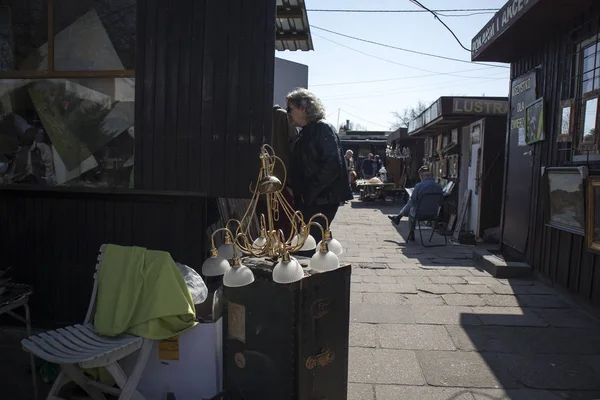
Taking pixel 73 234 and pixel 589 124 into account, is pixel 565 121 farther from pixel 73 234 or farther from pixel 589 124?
pixel 73 234

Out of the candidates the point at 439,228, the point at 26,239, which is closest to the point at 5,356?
the point at 26,239

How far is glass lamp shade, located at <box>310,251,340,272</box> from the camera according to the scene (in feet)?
7.59

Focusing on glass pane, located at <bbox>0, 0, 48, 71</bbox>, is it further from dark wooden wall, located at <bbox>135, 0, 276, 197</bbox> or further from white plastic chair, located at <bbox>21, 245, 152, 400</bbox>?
white plastic chair, located at <bbox>21, 245, 152, 400</bbox>

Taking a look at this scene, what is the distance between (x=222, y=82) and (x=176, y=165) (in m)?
0.72

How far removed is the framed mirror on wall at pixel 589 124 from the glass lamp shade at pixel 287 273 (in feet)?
11.6

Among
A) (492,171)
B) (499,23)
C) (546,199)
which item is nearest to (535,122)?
(546,199)

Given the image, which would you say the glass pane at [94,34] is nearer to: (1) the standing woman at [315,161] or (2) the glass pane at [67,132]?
(2) the glass pane at [67,132]

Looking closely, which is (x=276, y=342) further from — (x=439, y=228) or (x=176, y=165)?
(x=439, y=228)

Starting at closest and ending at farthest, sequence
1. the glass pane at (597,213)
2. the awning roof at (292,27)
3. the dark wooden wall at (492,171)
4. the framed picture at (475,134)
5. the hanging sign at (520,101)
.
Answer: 1. the glass pane at (597,213)
2. the awning roof at (292,27)
3. the hanging sign at (520,101)
4. the dark wooden wall at (492,171)
5. the framed picture at (475,134)

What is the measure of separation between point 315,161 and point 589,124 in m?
2.79

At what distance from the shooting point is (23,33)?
376 cm

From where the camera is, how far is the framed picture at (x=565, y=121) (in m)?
4.72

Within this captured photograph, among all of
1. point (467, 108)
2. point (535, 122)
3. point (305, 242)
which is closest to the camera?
Answer: point (305, 242)

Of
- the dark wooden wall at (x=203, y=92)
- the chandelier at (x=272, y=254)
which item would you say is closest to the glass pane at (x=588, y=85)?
the dark wooden wall at (x=203, y=92)
